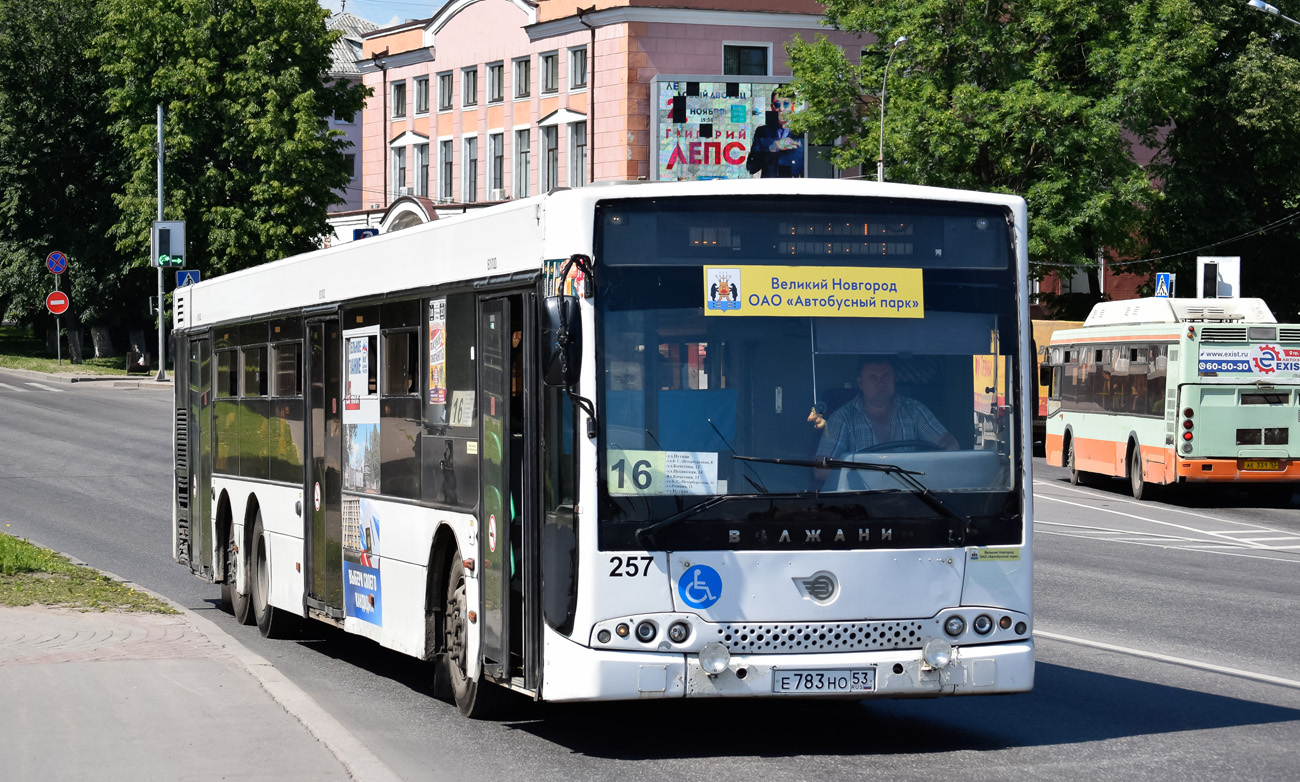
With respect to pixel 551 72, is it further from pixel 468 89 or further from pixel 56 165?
pixel 56 165

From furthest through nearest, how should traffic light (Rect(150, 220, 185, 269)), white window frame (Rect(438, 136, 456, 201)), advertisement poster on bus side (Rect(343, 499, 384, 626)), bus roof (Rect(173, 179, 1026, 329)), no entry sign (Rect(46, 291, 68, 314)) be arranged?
white window frame (Rect(438, 136, 456, 201))
no entry sign (Rect(46, 291, 68, 314))
traffic light (Rect(150, 220, 185, 269))
advertisement poster on bus side (Rect(343, 499, 384, 626))
bus roof (Rect(173, 179, 1026, 329))

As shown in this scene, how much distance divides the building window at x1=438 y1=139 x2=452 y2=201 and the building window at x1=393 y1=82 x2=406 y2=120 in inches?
131

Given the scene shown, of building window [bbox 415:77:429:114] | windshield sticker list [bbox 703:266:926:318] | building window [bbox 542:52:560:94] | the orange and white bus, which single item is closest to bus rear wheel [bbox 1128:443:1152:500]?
the orange and white bus

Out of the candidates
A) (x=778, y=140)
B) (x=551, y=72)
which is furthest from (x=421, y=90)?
(x=778, y=140)

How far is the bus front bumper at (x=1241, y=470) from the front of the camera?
92.7 ft

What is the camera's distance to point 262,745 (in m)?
8.45

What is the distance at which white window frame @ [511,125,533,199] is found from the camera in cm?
6706

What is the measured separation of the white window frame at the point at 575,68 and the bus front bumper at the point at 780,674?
57.1 m

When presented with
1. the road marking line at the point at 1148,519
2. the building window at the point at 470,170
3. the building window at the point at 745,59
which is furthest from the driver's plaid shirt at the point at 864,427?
the building window at the point at 470,170

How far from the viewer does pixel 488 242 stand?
959 cm

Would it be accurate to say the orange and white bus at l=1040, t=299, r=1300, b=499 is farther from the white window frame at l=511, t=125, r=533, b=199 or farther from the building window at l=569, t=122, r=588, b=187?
the white window frame at l=511, t=125, r=533, b=199

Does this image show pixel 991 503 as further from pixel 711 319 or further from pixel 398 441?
pixel 398 441

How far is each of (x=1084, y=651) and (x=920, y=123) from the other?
35.4 m

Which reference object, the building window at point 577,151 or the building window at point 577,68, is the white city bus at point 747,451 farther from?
the building window at point 577,68
